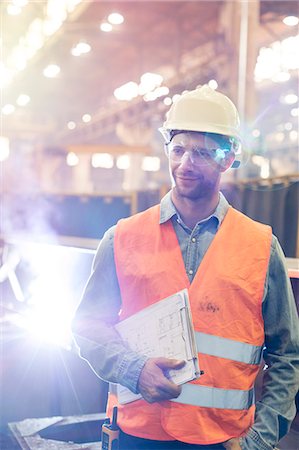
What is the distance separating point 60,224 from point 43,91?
1667cm

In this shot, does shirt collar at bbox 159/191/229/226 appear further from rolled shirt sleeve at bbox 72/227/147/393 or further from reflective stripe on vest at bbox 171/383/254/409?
reflective stripe on vest at bbox 171/383/254/409

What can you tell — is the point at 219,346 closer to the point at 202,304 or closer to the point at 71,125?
the point at 202,304

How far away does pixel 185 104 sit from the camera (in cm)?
230

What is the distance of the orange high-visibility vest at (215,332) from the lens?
2.08 metres

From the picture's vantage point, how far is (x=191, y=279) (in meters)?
2.16

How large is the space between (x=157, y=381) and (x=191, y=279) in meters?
0.39

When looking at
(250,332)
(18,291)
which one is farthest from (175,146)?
(18,291)

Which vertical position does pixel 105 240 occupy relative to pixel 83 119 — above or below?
below

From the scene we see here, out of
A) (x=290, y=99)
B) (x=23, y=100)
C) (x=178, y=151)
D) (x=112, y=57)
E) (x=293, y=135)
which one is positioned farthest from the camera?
(x=23, y=100)

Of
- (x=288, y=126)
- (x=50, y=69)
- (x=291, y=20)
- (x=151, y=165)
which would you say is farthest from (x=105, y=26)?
(x=288, y=126)

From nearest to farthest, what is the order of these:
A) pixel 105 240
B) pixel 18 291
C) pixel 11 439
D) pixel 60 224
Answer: pixel 105 240 → pixel 11 439 → pixel 18 291 → pixel 60 224

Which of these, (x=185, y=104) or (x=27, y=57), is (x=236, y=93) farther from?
(x=185, y=104)

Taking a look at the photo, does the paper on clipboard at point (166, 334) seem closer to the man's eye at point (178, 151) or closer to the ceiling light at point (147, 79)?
the man's eye at point (178, 151)

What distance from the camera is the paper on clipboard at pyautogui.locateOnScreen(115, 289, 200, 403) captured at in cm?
203
